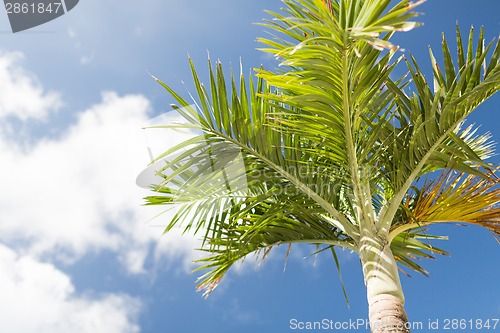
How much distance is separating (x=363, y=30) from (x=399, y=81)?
1457 mm

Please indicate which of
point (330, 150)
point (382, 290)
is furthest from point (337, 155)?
point (382, 290)

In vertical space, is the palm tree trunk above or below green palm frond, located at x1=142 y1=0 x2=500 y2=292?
below

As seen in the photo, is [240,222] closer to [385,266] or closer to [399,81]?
[385,266]

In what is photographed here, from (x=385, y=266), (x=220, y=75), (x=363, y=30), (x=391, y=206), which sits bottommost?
(x=385, y=266)

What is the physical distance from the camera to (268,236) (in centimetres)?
446

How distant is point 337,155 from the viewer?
384 centimetres

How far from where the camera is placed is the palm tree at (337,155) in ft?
10.8

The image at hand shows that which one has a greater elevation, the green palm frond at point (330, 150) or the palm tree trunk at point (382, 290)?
the green palm frond at point (330, 150)

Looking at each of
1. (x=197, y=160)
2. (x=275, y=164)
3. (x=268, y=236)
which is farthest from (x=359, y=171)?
(x=197, y=160)

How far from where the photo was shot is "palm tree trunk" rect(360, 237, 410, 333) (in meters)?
3.28

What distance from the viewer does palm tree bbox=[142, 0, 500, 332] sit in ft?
10.8

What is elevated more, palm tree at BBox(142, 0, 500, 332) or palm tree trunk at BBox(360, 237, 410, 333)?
palm tree at BBox(142, 0, 500, 332)

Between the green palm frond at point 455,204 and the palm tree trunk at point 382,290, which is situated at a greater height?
the green palm frond at point 455,204

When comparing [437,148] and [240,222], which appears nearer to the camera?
[437,148]
